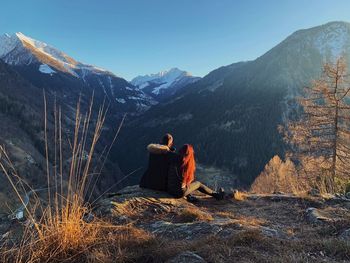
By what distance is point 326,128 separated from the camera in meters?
20.8

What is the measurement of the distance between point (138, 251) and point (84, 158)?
1766 mm

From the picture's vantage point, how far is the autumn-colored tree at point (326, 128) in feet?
64.9

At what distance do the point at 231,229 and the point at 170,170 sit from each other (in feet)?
10.7

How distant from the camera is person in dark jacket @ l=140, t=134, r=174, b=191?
823 centimetres

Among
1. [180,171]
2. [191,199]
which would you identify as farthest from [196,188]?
[180,171]

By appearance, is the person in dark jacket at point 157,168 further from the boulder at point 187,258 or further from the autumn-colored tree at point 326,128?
the autumn-colored tree at point 326,128

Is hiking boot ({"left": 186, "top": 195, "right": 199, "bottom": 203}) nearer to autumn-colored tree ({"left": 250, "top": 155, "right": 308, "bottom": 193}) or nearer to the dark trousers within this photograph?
the dark trousers

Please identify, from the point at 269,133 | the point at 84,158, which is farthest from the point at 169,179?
the point at 269,133

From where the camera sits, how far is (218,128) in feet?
647

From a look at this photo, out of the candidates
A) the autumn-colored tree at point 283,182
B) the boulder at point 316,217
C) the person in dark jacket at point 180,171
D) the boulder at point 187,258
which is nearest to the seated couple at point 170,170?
the person in dark jacket at point 180,171

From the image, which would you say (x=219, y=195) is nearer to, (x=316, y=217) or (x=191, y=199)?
(x=191, y=199)

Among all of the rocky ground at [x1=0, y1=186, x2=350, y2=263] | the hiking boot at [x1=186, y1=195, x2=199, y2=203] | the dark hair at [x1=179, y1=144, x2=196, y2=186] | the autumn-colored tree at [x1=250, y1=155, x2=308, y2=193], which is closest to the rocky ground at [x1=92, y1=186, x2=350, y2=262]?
the rocky ground at [x1=0, y1=186, x2=350, y2=263]

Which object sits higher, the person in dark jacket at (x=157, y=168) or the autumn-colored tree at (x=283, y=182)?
the person in dark jacket at (x=157, y=168)

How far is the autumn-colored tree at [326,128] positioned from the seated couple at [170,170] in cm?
1304
